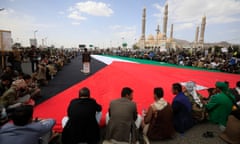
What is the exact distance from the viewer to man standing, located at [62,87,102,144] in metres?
2.39

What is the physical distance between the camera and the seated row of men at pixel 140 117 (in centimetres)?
242

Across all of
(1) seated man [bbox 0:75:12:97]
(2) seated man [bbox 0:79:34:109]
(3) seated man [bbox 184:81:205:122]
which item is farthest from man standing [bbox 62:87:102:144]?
(1) seated man [bbox 0:75:12:97]

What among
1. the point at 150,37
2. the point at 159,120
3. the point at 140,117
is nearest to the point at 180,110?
the point at 159,120

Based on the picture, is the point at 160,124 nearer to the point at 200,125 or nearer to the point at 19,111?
the point at 200,125

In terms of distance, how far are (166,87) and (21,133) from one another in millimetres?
5468

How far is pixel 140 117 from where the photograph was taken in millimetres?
3018

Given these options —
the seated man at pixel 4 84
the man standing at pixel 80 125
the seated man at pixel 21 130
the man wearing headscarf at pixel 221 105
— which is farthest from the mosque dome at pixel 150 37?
the seated man at pixel 21 130

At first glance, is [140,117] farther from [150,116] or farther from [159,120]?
[159,120]

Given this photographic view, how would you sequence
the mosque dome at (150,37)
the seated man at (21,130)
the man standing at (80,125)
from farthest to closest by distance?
the mosque dome at (150,37) < the man standing at (80,125) < the seated man at (21,130)

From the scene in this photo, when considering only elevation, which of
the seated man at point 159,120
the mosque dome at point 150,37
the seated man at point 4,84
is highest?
the mosque dome at point 150,37

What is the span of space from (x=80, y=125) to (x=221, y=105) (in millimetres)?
2955

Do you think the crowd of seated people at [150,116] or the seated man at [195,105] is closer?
the crowd of seated people at [150,116]

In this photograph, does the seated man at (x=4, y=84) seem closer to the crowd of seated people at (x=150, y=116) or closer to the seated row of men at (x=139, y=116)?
the crowd of seated people at (x=150, y=116)

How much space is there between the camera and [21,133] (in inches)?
74.1
